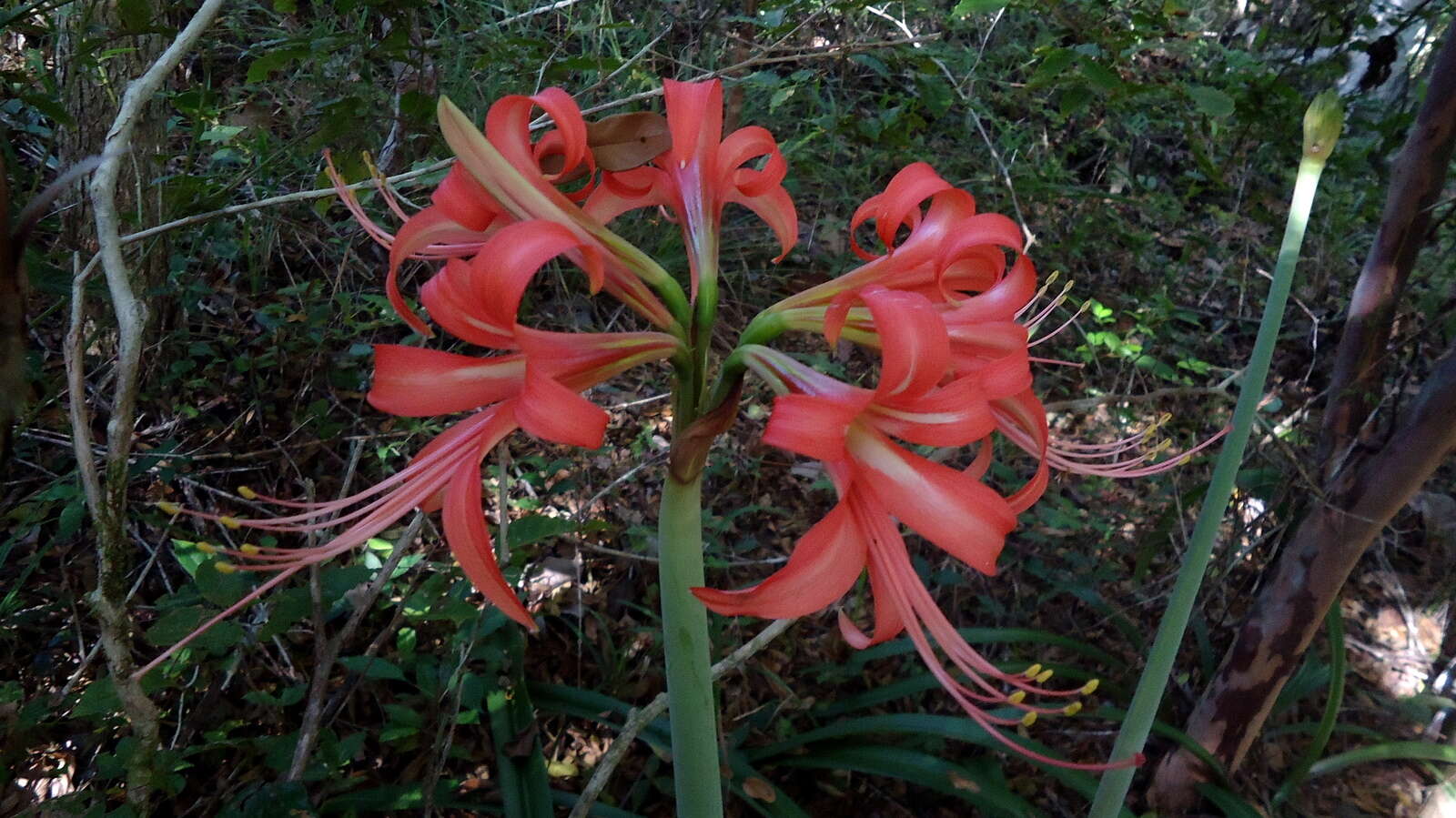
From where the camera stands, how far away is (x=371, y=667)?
4.71ft

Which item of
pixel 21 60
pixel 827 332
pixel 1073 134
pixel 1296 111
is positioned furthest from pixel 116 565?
pixel 1073 134

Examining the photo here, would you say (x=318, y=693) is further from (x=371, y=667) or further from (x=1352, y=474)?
(x=1352, y=474)

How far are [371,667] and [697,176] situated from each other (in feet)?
3.25

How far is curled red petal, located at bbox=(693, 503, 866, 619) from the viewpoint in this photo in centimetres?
63

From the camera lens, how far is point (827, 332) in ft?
2.24

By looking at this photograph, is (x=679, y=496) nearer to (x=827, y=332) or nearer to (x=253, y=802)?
(x=827, y=332)

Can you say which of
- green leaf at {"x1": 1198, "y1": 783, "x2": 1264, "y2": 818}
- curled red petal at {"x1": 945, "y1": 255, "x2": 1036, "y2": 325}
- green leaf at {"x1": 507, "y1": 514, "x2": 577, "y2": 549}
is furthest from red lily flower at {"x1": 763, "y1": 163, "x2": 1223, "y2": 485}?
green leaf at {"x1": 1198, "y1": 783, "x2": 1264, "y2": 818}

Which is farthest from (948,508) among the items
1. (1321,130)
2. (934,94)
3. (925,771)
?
(934,94)

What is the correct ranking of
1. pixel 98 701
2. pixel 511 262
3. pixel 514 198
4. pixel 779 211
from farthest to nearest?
pixel 98 701 → pixel 779 211 → pixel 514 198 → pixel 511 262

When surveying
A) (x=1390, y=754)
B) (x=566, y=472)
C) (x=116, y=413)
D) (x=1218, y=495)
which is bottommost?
(x=1390, y=754)

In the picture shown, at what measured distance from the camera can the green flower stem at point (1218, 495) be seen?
993 millimetres

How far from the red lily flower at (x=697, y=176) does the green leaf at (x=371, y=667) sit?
0.86m

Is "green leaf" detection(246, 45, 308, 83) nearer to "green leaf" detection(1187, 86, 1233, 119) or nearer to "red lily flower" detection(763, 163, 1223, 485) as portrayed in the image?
"red lily flower" detection(763, 163, 1223, 485)

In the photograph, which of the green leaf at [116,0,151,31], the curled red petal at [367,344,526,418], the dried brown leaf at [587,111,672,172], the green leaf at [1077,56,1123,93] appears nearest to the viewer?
the curled red petal at [367,344,526,418]
